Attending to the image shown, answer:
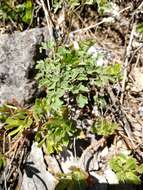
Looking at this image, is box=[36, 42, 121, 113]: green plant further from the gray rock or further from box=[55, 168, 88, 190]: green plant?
box=[55, 168, 88, 190]: green plant

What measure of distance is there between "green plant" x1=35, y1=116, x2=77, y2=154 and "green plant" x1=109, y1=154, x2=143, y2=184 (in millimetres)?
377

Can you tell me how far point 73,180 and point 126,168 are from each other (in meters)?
0.38

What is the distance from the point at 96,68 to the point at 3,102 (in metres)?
0.80

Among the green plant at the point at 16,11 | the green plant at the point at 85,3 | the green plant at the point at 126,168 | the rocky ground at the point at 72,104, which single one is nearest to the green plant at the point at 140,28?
the rocky ground at the point at 72,104

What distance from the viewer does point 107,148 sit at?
302cm

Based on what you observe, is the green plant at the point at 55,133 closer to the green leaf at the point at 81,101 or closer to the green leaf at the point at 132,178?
the green leaf at the point at 81,101

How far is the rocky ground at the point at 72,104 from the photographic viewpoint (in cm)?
285

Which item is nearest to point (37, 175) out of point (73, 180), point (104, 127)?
point (73, 180)

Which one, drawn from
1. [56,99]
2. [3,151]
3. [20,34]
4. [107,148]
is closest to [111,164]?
[107,148]

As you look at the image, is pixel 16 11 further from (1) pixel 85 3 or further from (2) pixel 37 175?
(2) pixel 37 175

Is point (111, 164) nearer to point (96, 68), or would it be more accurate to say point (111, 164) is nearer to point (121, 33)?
point (96, 68)

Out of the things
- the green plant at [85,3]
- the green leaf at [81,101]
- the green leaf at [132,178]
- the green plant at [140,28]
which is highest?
the green plant at [85,3]

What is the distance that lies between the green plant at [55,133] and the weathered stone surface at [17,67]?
1.32 ft

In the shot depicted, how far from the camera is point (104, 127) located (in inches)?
116
